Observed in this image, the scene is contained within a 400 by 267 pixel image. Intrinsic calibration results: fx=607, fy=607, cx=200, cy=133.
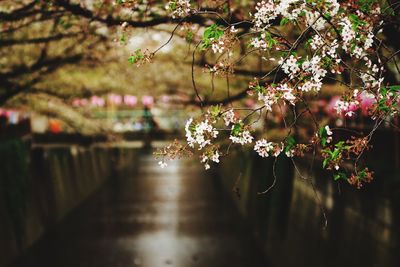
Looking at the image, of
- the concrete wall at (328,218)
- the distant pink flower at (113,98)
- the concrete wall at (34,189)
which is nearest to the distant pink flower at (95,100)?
the distant pink flower at (113,98)

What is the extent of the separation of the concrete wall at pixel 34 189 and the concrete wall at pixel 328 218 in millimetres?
5437

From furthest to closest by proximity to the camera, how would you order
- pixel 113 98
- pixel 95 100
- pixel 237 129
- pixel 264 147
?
pixel 113 98 < pixel 95 100 < pixel 264 147 < pixel 237 129

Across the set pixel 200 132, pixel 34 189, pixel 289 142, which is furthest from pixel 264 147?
pixel 34 189

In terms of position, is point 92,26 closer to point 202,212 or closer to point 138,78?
point 138,78

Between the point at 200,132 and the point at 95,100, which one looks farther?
the point at 95,100

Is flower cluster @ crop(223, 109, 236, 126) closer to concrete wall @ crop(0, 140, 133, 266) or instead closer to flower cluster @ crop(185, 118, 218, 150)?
flower cluster @ crop(185, 118, 218, 150)

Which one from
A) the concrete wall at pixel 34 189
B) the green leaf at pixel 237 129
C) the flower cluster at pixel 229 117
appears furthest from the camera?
the concrete wall at pixel 34 189

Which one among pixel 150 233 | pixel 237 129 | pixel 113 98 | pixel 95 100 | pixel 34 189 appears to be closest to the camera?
pixel 237 129

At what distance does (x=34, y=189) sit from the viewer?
1747 centimetres

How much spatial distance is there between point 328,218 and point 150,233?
Result: 27.5 feet

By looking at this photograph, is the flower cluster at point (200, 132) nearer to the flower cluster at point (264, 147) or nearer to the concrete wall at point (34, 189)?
the flower cluster at point (264, 147)

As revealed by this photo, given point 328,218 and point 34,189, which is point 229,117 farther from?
point 34,189

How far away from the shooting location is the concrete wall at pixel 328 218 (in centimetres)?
897

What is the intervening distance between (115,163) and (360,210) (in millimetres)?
28995
